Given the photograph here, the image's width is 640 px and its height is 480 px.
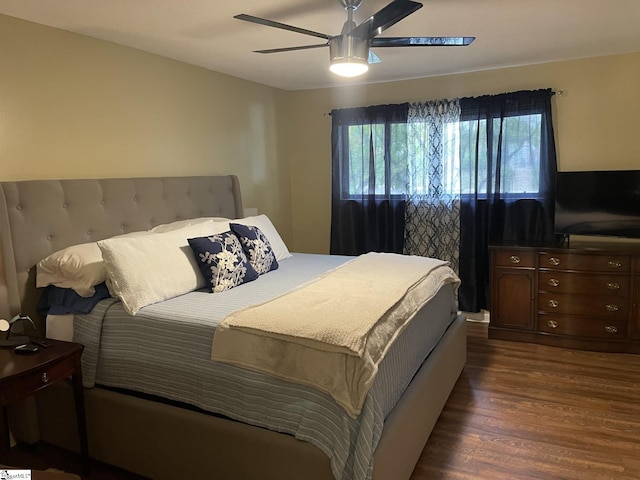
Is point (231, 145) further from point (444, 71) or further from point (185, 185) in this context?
point (444, 71)

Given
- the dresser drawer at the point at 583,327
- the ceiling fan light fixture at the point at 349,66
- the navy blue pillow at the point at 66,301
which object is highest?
the ceiling fan light fixture at the point at 349,66

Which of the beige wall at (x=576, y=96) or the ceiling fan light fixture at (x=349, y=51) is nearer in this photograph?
the ceiling fan light fixture at (x=349, y=51)

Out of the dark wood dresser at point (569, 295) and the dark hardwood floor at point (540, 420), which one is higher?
the dark wood dresser at point (569, 295)

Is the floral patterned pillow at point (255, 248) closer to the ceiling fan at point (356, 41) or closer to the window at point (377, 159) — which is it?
the ceiling fan at point (356, 41)

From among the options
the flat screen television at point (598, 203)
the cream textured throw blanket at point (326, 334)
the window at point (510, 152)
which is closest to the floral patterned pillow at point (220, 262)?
the cream textured throw blanket at point (326, 334)

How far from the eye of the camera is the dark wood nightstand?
194 cm

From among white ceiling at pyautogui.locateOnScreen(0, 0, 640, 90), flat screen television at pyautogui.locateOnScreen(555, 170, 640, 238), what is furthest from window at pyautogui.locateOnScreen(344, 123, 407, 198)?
flat screen television at pyautogui.locateOnScreen(555, 170, 640, 238)

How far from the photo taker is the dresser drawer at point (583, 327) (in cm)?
372

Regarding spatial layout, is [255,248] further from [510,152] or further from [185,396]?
[510,152]

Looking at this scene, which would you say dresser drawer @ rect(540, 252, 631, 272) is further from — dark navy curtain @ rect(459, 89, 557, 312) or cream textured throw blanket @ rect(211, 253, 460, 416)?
cream textured throw blanket @ rect(211, 253, 460, 416)

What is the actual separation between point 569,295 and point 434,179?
1.56 metres

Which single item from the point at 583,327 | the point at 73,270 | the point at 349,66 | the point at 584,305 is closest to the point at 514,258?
the point at 584,305

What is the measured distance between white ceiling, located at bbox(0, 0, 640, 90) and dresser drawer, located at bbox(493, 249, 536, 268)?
1.57m

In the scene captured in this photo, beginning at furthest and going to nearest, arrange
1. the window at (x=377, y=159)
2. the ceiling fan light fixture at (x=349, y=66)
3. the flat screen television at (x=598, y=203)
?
the window at (x=377, y=159), the flat screen television at (x=598, y=203), the ceiling fan light fixture at (x=349, y=66)
